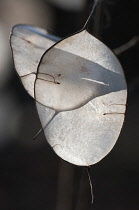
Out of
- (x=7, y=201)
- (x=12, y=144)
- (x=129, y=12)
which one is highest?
→ (x=129, y=12)

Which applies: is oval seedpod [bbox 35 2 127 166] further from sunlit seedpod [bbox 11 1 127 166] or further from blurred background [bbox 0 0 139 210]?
blurred background [bbox 0 0 139 210]

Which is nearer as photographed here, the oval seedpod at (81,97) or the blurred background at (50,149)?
the oval seedpod at (81,97)

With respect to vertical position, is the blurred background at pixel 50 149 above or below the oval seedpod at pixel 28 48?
below

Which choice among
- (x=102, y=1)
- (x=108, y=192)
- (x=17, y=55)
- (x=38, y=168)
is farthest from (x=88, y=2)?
(x=38, y=168)

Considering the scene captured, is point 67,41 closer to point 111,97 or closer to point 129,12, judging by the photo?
point 111,97

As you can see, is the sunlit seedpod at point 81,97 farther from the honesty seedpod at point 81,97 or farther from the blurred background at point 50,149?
the blurred background at point 50,149

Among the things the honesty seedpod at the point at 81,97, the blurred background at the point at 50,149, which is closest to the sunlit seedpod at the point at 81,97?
the honesty seedpod at the point at 81,97

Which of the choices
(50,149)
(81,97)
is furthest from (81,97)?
(50,149)
